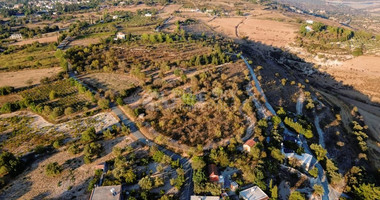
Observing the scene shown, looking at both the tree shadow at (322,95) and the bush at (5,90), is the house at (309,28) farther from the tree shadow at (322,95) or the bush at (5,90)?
the bush at (5,90)

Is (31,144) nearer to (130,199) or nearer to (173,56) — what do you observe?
(130,199)

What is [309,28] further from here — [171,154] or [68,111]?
[68,111]

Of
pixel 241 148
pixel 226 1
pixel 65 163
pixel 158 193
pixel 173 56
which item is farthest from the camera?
pixel 226 1

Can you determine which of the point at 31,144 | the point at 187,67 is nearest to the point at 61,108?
the point at 31,144

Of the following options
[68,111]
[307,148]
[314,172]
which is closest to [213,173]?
[314,172]

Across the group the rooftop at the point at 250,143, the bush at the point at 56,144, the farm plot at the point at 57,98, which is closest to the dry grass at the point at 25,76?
the farm plot at the point at 57,98

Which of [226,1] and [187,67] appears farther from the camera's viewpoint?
[226,1]
